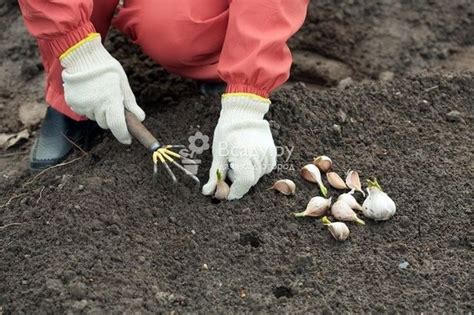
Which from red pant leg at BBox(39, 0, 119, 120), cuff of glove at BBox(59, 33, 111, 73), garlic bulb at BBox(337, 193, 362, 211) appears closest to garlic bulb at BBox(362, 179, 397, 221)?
garlic bulb at BBox(337, 193, 362, 211)

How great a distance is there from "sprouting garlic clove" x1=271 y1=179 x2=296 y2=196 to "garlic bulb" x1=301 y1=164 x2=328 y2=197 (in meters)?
0.05

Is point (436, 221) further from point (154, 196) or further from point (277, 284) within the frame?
point (154, 196)

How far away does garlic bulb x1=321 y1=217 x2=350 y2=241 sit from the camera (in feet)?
5.65

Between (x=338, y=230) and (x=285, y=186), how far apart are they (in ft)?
0.61

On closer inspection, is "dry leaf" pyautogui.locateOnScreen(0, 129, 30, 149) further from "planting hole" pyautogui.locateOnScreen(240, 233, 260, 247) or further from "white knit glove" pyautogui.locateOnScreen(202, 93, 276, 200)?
"planting hole" pyautogui.locateOnScreen(240, 233, 260, 247)

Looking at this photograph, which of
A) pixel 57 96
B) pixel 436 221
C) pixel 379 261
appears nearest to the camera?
pixel 379 261

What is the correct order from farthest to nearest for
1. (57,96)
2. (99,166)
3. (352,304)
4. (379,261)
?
1. (57,96)
2. (99,166)
3. (379,261)
4. (352,304)

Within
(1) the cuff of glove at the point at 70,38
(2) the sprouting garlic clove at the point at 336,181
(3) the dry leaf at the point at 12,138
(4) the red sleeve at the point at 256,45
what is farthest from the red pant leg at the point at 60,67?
(2) the sprouting garlic clove at the point at 336,181

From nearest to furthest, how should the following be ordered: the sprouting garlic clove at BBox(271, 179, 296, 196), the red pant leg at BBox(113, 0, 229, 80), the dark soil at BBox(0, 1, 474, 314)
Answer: the dark soil at BBox(0, 1, 474, 314) → the sprouting garlic clove at BBox(271, 179, 296, 196) → the red pant leg at BBox(113, 0, 229, 80)

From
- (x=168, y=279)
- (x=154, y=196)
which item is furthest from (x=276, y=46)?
(x=168, y=279)

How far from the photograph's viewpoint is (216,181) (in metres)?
1.80

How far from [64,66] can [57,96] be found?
0.90 ft

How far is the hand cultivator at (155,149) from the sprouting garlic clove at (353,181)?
37cm

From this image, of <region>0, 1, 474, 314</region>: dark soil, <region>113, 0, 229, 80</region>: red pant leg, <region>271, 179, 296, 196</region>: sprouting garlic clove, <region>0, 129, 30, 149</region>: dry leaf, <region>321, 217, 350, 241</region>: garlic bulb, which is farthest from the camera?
<region>0, 129, 30, 149</region>: dry leaf
